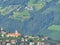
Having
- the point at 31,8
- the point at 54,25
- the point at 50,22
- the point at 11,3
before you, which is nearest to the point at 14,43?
the point at 54,25

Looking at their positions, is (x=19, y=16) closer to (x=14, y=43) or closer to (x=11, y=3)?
(x=11, y=3)

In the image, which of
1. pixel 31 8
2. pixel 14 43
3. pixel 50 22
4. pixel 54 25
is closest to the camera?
pixel 14 43

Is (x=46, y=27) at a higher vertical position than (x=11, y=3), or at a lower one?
lower

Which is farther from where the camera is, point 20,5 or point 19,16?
point 20,5

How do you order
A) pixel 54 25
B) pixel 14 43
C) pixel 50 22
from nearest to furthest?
pixel 14 43
pixel 54 25
pixel 50 22

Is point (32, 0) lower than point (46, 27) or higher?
higher

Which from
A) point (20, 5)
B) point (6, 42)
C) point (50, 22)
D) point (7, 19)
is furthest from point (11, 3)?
point (6, 42)

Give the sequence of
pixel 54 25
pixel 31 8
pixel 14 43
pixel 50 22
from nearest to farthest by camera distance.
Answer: pixel 14 43 < pixel 54 25 < pixel 50 22 < pixel 31 8

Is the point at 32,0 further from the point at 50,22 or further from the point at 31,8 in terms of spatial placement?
the point at 50,22

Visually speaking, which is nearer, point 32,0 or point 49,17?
point 49,17
